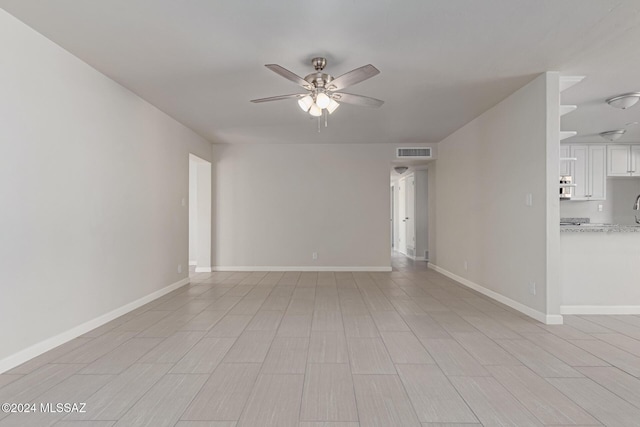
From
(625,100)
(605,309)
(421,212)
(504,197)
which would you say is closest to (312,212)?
(421,212)

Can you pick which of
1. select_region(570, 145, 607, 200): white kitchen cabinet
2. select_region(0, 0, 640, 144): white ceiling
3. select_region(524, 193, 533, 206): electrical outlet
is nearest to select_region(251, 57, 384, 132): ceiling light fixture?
select_region(0, 0, 640, 144): white ceiling

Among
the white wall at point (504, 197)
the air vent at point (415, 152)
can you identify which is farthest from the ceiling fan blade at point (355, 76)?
the air vent at point (415, 152)

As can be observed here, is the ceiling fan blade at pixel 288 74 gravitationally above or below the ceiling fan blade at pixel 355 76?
above

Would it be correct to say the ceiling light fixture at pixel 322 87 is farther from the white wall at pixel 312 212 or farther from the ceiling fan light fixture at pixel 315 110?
the white wall at pixel 312 212

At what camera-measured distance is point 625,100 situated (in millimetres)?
3820

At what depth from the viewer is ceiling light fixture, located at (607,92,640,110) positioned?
3771mm

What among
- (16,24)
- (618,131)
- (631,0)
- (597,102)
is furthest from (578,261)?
(16,24)

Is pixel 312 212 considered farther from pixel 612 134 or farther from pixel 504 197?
pixel 612 134

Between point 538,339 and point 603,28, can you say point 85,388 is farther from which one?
point 603,28

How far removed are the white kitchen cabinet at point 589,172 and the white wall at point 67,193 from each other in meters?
7.09

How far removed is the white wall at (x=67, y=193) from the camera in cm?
230

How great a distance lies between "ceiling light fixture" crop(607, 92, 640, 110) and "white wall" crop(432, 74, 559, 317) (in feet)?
4.13

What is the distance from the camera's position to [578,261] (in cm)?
353

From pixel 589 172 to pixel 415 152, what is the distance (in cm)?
318
